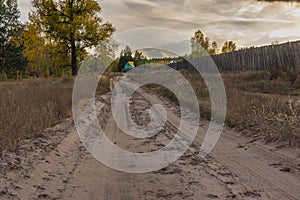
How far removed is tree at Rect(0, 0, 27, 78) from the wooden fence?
85.0 ft

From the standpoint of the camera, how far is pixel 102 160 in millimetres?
5316

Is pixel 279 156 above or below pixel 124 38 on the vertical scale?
below

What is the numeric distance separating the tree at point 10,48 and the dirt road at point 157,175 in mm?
37666

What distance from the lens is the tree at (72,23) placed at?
2964cm

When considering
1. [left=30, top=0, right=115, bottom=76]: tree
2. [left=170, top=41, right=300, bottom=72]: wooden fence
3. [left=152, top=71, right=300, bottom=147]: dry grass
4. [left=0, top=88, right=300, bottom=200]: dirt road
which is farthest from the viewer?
[left=30, top=0, right=115, bottom=76]: tree

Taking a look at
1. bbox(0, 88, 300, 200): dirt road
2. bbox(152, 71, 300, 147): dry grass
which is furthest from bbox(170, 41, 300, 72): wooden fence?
bbox(0, 88, 300, 200): dirt road

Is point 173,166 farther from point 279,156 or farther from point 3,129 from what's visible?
point 3,129

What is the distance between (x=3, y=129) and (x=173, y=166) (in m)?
3.23

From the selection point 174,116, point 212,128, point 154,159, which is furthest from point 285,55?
point 154,159

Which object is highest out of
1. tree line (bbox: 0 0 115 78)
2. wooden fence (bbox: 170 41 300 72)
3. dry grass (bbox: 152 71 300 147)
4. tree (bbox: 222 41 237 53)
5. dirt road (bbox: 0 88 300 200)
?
tree (bbox: 222 41 237 53)

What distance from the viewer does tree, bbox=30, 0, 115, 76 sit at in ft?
97.2

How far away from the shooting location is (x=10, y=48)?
4394 centimetres

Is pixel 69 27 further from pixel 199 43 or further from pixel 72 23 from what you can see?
pixel 199 43

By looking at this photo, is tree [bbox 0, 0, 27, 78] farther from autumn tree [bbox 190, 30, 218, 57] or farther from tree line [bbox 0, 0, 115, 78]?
autumn tree [bbox 190, 30, 218, 57]
